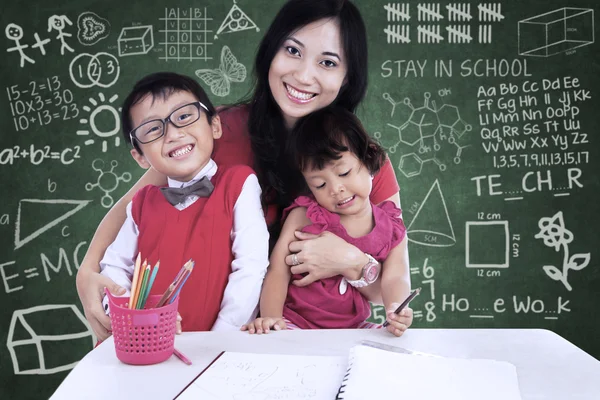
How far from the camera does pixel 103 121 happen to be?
305 cm

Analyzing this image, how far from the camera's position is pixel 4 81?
3.04 meters

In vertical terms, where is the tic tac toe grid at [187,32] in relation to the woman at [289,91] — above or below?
above

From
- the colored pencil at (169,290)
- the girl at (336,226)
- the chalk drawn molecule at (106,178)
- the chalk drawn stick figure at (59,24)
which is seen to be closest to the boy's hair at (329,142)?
the girl at (336,226)

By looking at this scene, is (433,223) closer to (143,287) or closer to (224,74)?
(224,74)

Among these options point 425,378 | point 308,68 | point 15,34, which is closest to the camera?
point 425,378

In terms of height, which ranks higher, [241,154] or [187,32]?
[187,32]

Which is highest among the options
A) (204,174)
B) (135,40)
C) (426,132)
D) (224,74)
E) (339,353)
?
(135,40)

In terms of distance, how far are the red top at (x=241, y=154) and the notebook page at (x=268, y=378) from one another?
2.79 feet

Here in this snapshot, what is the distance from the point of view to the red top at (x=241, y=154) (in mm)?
1937

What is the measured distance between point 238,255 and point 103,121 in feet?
5.63

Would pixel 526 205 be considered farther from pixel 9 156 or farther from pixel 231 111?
pixel 9 156

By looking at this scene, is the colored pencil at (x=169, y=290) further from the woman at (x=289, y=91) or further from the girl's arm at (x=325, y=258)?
the woman at (x=289, y=91)

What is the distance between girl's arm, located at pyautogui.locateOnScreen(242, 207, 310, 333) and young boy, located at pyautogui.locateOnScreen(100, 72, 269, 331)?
39 millimetres

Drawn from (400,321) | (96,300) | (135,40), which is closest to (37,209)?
(135,40)
